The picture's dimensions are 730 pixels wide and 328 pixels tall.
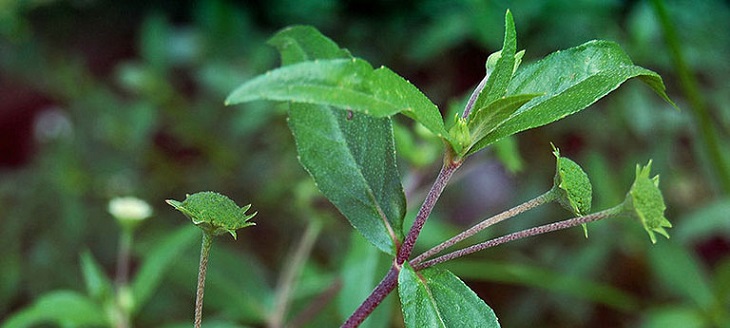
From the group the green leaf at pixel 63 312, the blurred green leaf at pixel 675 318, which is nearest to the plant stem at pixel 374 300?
the green leaf at pixel 63 312

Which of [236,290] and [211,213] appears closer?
[211,213]

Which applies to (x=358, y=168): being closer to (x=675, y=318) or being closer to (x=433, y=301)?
(x=433, y=301)

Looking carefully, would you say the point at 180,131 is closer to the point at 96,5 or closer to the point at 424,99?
the point at 96,5

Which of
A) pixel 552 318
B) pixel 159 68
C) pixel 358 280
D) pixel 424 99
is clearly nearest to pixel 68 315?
pixel 358 280

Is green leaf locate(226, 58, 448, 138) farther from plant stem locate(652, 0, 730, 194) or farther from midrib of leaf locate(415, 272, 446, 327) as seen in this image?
plant stem locate(652, 0, 730, 194)

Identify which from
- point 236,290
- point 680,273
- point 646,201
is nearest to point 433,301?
point 646,201
